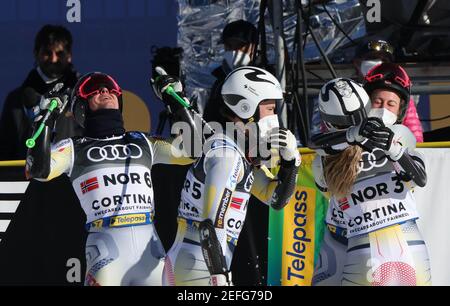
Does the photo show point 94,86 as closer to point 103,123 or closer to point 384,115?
point 103,123

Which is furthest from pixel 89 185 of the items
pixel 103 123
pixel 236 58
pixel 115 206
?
pixel 236 58

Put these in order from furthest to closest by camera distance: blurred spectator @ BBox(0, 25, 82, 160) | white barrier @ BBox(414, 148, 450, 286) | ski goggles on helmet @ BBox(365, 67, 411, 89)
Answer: blurred spectator @ BBox(0, 25, 82, 160), white barrier @ BBox(414, 148, 450, 286), ski goggles on helmet @ BBox(365, 67, 411, 89)

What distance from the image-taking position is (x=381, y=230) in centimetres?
693

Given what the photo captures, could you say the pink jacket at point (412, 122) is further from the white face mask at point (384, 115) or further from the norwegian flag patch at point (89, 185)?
the norwegian flag patch at point (89, 185)

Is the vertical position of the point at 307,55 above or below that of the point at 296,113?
above

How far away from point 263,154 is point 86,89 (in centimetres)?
114

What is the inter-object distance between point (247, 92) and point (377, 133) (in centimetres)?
80

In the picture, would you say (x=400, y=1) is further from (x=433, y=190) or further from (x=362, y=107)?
(x=362, y=107)

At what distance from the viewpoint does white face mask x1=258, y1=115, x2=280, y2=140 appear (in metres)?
6.96

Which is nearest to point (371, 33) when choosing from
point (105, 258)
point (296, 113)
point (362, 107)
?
Answer: point (296, 113)

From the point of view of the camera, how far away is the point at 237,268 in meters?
7.95

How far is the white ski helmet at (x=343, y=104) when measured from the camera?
272 inches

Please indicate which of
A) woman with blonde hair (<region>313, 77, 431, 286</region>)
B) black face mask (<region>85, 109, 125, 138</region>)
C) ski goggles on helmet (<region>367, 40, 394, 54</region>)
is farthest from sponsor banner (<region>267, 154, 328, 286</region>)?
black face mask (<region>85, 109, 125, 138</region>)

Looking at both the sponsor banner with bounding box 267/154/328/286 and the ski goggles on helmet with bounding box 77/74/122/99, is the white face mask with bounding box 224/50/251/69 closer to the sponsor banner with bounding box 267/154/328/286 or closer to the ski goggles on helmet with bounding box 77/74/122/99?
the sponsor banner with bounding box 267/154/328/286
